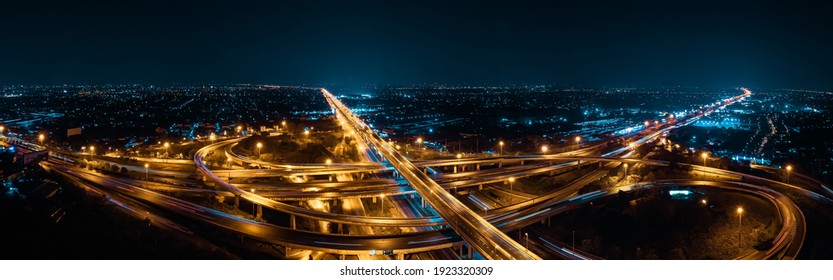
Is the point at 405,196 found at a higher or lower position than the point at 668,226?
higher

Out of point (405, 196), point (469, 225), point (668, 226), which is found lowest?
point (668, 226)

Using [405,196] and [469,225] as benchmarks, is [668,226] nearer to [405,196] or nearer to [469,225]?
[469,225]

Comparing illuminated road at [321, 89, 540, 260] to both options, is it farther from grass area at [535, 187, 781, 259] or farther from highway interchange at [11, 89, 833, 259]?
grass area at [535, 187, 781, 259]

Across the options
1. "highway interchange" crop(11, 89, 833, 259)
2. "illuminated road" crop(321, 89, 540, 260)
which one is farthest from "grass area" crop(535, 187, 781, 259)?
"illuminated road" crop(321, 89, 540, 260)

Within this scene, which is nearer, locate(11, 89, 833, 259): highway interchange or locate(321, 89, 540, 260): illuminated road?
locate(321, 89, 540, 260): illuminated road

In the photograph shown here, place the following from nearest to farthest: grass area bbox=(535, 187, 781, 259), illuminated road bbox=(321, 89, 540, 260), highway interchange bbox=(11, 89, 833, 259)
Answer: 1. illuminated road bbox=(321, 89, 540, 260)
2. highway interchange bbox=(11, 89, 833, 259)
3. grass area bbox=(535, 187, 781, 259)

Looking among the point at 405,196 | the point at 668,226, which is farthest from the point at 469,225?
the point at 668,226

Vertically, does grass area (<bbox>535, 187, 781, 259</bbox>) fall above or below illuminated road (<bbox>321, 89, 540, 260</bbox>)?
below

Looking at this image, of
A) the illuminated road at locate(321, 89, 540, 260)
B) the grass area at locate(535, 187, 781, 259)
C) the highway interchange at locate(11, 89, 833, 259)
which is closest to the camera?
the illuminated road at locate(321, 89, 540, 260)

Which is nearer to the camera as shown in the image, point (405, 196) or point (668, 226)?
point (668, 226)

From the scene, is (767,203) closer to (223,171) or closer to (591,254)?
(591,254)

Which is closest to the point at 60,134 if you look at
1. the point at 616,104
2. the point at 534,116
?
the point at 534,116

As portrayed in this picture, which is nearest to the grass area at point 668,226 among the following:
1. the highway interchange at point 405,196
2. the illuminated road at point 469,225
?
the highway interchange at point 405,196

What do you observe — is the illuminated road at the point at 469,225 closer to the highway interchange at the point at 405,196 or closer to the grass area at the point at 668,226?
the highway interchange at the point at 405,196
